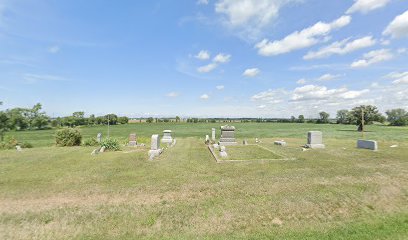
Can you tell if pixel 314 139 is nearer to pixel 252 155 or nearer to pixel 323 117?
pixel 252 155


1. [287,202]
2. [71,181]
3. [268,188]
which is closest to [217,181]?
[268,188]

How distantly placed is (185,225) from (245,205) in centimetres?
221

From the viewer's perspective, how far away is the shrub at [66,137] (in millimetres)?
23969

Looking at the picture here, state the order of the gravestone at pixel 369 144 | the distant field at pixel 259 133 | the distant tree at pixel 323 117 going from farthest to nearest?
the distant tree at pixel 323 117 → the distant field at pixel 259 133 → the gravestone at pixel 369 144

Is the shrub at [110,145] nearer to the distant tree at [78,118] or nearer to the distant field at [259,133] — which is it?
the distant field at [259,133]

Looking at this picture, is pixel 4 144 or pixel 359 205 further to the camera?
pixel 4 144

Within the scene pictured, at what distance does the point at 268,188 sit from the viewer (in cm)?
877

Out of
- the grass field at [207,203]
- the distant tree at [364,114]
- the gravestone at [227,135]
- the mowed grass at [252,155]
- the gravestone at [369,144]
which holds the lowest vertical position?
the grass field at [207,203]


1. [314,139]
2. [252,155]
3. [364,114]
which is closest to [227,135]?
[252,155]

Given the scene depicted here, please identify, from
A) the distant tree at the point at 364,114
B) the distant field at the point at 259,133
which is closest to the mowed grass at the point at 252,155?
the distant field at the point at 259,133

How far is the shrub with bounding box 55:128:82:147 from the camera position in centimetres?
2397

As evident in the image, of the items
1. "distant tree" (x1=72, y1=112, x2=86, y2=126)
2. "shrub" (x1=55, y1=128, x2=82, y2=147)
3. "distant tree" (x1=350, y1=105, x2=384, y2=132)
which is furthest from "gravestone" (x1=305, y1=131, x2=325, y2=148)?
"distant tree" (x1=72, y1=112, x2=86, y2=126)

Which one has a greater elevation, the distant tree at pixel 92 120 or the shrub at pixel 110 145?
the distant tree at pixel 92 120

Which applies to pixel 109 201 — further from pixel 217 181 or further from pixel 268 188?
pixel 268 188
